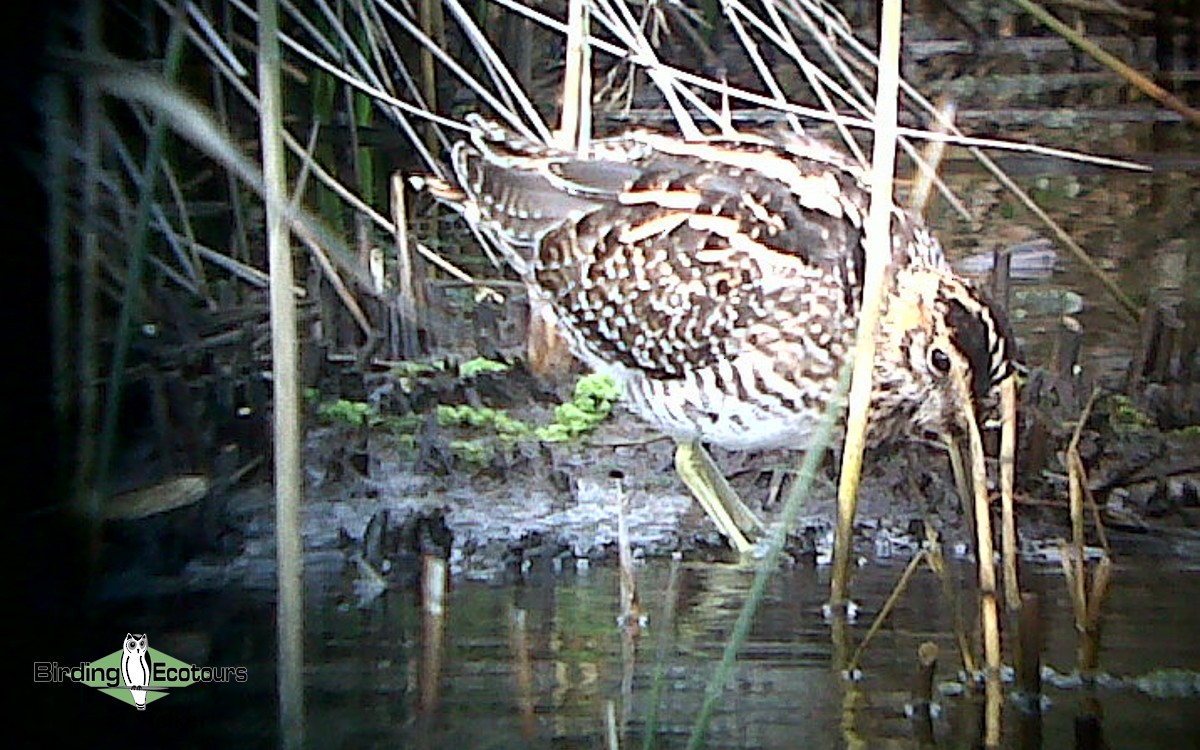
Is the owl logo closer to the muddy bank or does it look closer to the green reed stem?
the muddy bank

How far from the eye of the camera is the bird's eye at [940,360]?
5.24 ft

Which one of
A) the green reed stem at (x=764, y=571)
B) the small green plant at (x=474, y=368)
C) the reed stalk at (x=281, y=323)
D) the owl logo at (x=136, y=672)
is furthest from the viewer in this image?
the small green plant at (x=474, y=368)

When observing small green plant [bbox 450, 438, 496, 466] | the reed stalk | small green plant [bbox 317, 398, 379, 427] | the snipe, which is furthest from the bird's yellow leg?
the reed stalk

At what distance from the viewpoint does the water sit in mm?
1404

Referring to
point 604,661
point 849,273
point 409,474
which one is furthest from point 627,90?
point 604,661

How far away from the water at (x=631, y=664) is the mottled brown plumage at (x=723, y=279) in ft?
0.52

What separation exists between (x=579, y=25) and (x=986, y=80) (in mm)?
348

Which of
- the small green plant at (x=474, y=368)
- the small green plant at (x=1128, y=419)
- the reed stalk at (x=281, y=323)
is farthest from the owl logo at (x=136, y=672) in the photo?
the small green plant at (x=1128, y=419)

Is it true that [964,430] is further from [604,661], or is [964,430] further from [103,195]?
[103,195]

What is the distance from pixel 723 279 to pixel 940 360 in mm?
202

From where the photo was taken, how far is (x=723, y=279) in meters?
1.65

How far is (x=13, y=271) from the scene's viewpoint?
5.17ft

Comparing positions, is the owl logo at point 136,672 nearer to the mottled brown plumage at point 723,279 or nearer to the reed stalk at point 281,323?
the reed stalk at point 281,323

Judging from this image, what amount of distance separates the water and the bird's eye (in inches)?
6.9
